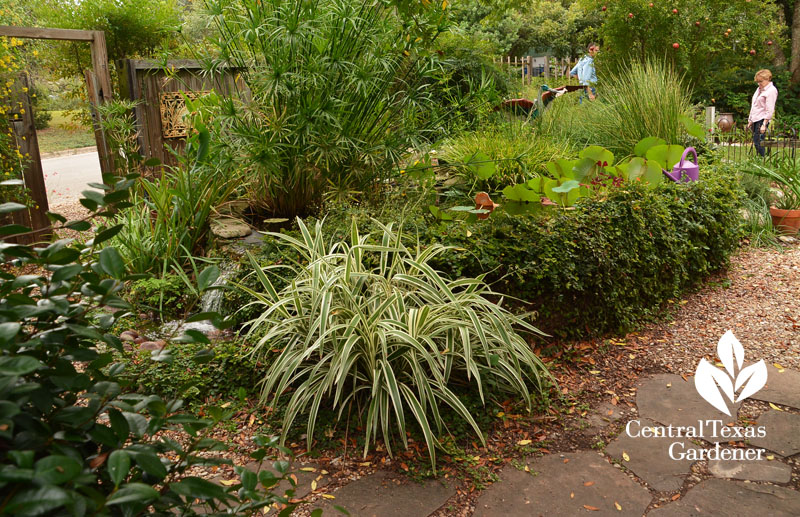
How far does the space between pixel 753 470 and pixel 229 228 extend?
2.95m

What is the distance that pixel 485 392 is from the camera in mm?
2604

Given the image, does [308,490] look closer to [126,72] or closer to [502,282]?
[502,282]

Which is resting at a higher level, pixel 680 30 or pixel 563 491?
pixel 680 30

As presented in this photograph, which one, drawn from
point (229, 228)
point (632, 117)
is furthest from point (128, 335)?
point (632, 117)

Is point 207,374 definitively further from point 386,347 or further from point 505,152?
point 505,152

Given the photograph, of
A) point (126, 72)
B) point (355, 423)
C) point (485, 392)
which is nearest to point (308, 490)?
point (355, 423)

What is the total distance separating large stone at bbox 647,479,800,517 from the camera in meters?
1.93

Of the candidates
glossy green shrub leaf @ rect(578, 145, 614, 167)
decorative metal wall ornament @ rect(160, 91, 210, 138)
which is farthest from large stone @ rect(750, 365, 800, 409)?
decorative metal wall ornament @ rect(160, 91, 210, 138)

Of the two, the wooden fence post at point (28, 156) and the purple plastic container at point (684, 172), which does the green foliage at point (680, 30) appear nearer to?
the purple plastic container at point (684, 172)

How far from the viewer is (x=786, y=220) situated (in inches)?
201

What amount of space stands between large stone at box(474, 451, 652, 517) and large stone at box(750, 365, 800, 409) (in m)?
0.97

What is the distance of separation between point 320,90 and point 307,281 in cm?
136

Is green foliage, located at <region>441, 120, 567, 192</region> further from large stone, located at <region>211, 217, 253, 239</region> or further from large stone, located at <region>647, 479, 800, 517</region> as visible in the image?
large stone, located at <region>647, 479, 800, 517</region>

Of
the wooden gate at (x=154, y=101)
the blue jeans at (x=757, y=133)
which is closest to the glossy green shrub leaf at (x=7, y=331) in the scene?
the wooden gate at (x=154, y=101)
